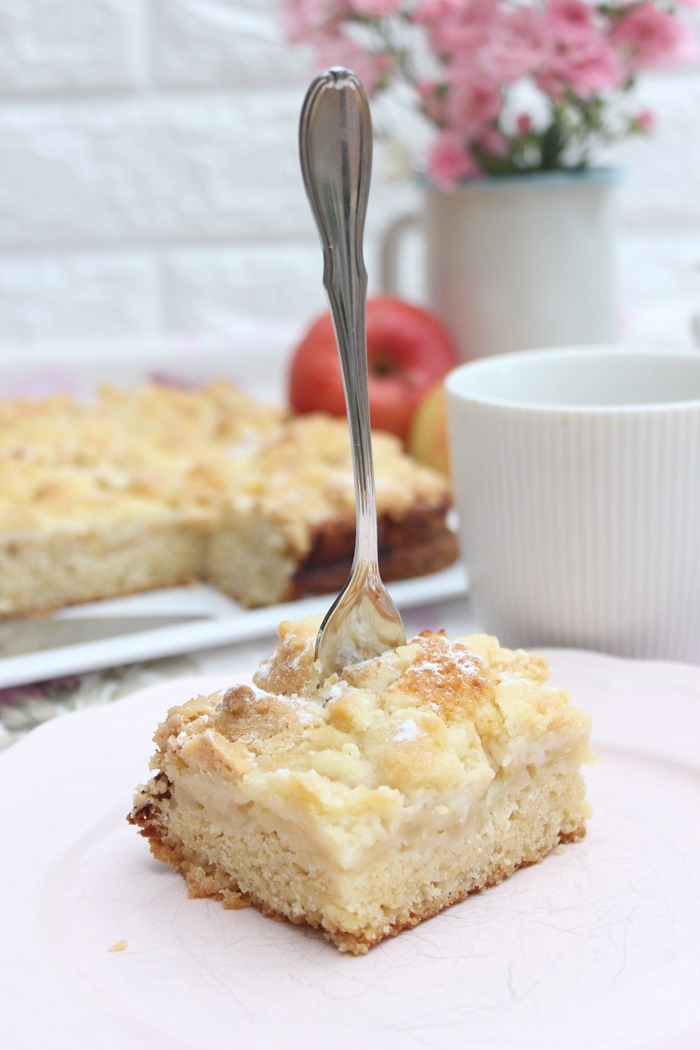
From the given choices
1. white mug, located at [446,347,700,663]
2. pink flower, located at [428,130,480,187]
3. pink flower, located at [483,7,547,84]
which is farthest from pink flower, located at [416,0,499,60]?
white mug, located at [446,347,700,663]

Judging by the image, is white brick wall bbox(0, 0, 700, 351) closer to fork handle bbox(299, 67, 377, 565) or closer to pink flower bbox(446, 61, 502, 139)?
pink flower bbox(446, 61, 502, 139)

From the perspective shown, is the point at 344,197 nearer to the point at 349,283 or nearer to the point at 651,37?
the point at 349,283

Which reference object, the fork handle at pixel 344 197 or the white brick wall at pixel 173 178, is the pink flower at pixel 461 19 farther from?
the white brick wall at pixel 173 178

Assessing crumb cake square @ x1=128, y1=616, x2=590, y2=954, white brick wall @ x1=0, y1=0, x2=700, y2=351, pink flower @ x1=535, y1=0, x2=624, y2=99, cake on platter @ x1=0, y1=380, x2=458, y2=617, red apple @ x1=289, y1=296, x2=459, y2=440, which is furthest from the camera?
white brick wall @ x1=0, y1=0, x2=700, y2=351

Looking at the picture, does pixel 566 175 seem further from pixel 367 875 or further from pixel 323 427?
pixel 367 875

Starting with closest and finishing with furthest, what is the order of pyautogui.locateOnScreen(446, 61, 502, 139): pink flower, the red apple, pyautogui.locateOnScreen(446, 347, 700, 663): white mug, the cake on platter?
pyautogui.locateOnScreen(446, 347, 700, 663): white mug, the cake on platter, pyautogui.locateOnScreen(446, 61, 502, 139): pink flower, the red apple

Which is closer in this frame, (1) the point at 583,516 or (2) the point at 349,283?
(2) the point at 349,283

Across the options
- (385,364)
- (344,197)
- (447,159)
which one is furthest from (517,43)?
(344,197)
